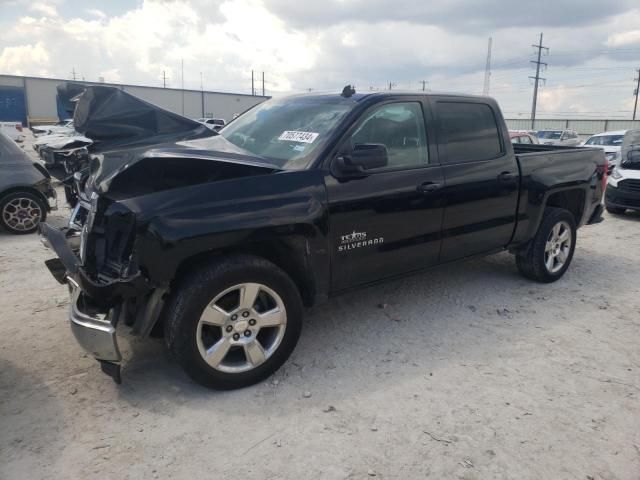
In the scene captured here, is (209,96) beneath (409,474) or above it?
above

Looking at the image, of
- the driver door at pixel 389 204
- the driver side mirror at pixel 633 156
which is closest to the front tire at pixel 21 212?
the driver door at pixel 389 204

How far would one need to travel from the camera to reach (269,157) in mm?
3576

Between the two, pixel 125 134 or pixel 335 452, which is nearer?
pixel 335 452

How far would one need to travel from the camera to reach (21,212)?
24.0ft

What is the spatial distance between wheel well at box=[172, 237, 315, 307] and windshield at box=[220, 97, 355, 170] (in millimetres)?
550

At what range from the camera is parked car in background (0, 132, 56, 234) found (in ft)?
23.6

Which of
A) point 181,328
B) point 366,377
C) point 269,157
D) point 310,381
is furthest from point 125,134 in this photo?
point 366,377

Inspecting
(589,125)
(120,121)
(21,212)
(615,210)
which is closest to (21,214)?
(21,212)

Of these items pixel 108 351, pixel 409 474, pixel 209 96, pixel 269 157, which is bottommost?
pixel 409 474

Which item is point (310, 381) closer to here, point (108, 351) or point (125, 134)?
point (108, 351)

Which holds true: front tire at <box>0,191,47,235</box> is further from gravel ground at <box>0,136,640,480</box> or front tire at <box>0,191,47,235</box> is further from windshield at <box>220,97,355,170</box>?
windshield at <box>220,97,355,170</box>

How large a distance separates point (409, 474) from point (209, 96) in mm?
63526

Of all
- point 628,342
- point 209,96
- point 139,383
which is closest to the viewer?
point 139,383

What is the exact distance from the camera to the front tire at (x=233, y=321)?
9.50 ft
